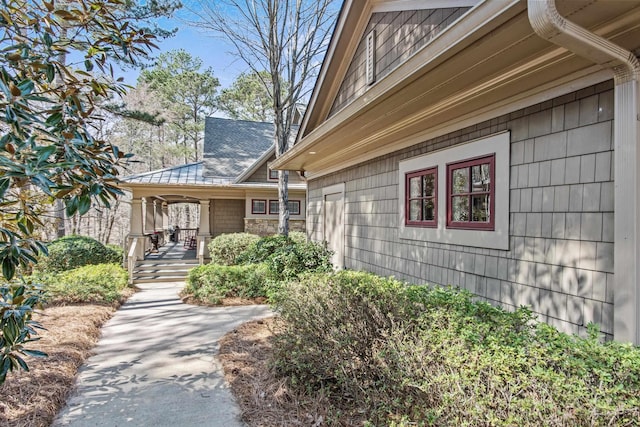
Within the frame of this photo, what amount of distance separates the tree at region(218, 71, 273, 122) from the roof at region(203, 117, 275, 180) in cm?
872

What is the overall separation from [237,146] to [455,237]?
42.1 feet

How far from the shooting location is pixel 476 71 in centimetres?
334

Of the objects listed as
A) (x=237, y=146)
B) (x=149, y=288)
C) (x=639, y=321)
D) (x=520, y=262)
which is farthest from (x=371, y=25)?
(x=237, y=146)

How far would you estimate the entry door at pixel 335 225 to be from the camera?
8.00m

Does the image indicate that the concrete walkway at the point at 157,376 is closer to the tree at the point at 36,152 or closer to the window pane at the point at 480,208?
the tree at the point at 36,152

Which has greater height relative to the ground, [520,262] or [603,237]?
[603,237]

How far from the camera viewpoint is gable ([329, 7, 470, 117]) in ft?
15.9

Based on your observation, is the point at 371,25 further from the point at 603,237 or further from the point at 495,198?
the point at 603,237

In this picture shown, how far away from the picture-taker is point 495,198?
12.5 feet

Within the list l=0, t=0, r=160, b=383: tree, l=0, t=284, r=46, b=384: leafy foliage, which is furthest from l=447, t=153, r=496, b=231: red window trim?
l=0, t=284, r=46, b=384: leafy foliage

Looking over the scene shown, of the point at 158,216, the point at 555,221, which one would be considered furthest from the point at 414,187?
the point at 158,216

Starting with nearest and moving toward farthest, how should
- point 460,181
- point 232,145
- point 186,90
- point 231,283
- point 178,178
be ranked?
point 460,181
point 231,283
point 178,178
point 232,145
point 186,90

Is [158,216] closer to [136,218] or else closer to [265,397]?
[136,218]

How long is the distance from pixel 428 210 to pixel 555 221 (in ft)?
6.41
